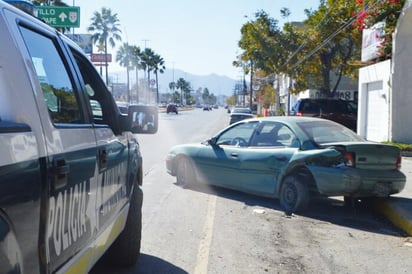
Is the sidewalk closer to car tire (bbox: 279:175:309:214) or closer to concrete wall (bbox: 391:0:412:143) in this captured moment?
car tire (bbox: 279:175:309:214)

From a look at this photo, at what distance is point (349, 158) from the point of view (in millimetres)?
6898

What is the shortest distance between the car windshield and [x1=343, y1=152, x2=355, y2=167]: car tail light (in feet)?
1.72

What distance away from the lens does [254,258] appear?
5.33 metres

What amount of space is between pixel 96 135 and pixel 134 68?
94.6 m

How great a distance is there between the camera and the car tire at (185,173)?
9.52m

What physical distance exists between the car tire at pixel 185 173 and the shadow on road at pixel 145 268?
14.2ft

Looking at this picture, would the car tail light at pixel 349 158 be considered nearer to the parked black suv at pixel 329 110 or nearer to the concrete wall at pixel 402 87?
the concrete wall at pixel 402 87

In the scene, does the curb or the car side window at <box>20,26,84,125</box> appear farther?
the curb

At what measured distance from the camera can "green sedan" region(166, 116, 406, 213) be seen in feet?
22.6

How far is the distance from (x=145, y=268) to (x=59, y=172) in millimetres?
2887

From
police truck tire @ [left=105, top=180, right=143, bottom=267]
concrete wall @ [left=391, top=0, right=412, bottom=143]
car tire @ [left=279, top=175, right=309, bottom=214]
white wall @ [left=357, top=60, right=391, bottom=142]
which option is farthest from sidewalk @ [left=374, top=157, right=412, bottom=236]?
white wall @ [left=357, top=60, right=391, bottom=142]

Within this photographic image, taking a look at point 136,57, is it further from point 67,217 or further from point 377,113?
point 67,217

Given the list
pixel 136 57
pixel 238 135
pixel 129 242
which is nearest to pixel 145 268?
pixel 129 242

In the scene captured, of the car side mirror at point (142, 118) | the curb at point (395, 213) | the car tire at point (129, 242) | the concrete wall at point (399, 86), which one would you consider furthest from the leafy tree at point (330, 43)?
the car tire at point (129, 242)
